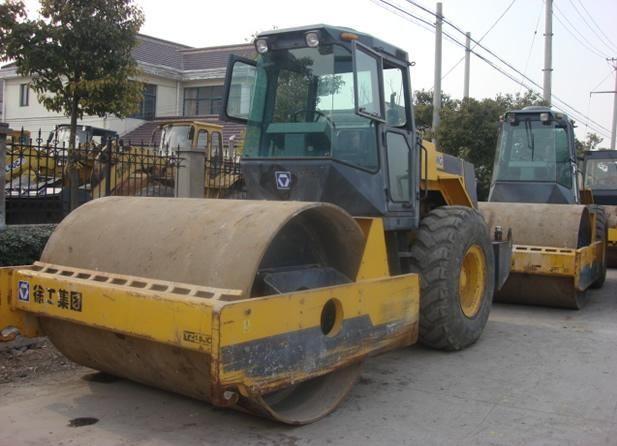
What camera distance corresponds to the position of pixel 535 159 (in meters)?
10.6

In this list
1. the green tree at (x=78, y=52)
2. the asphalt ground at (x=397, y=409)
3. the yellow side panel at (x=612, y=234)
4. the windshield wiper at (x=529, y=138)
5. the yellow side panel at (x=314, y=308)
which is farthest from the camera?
the yellow side panel at (x=612, y=234)

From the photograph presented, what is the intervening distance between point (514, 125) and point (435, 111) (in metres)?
7.41

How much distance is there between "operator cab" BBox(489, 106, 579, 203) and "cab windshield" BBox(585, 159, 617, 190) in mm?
5403

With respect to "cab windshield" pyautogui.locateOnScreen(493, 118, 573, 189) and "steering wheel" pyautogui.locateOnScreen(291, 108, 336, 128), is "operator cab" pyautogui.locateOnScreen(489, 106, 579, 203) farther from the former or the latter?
"steering wheel" pyautogui.locateOnScreen(291, 108, 336, 128)

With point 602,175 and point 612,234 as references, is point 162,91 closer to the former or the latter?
point 602,175

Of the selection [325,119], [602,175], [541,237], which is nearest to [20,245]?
[325,119]

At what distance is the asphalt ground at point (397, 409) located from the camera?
4.15m

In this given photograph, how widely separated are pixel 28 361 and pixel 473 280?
14.2 ft

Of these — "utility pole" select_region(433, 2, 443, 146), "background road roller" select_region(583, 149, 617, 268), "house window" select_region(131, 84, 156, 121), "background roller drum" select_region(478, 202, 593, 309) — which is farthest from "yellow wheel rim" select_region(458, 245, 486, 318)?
"house window" select_region(131, 84, 156, 121)

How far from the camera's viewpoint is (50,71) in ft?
33.2

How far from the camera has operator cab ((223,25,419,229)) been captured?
5.27 meters

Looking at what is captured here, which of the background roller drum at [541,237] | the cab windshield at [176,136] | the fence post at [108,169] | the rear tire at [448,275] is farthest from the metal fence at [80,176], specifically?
the cab windshield at [176,136]

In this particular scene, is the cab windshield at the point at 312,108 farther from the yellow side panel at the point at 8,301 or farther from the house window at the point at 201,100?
the house window at the point at 201,100

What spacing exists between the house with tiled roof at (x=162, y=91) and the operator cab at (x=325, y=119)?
2256cm
